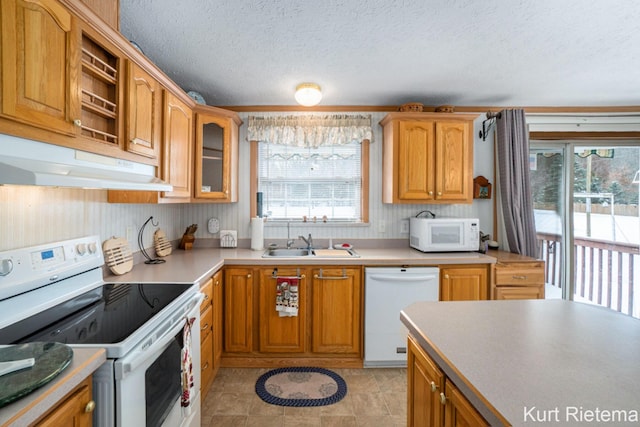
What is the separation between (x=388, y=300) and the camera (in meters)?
2.59

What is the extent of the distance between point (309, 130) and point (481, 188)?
1.92 meters

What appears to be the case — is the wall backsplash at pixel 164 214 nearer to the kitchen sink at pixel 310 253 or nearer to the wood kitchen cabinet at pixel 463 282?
the kitchen sink at pixel 310 253

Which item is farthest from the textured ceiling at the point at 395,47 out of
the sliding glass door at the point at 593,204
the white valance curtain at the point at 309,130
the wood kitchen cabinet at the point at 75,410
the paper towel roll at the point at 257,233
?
the wood kitchen cabinet at the point at 75,410

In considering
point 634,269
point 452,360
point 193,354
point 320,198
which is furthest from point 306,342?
point 634,269

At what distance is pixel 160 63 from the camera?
2.36m

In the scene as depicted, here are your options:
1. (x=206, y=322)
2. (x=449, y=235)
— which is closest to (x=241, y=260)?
(x=206, y=322)

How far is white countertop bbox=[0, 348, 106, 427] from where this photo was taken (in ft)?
2.28

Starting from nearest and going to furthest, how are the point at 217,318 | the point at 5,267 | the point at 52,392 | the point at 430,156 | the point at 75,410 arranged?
the point at 52,392 → the point at 75,410 → the point at 5,267 → the point at 217,318 → the point at 430,156

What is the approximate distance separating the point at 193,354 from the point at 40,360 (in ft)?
3.07

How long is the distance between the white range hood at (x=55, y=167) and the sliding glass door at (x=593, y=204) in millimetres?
3841

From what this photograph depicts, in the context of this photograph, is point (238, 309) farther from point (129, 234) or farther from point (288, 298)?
point (129, 234)

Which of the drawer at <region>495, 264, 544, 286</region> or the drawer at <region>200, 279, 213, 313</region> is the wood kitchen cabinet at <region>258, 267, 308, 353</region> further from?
the drawer at <region>495, 264, 544, 286</region>

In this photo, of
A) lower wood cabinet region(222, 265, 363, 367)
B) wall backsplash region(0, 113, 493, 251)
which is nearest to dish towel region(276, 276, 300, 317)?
lower wood cabinet region(222, 265, 363, 367)

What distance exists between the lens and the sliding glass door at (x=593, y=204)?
3.36m
